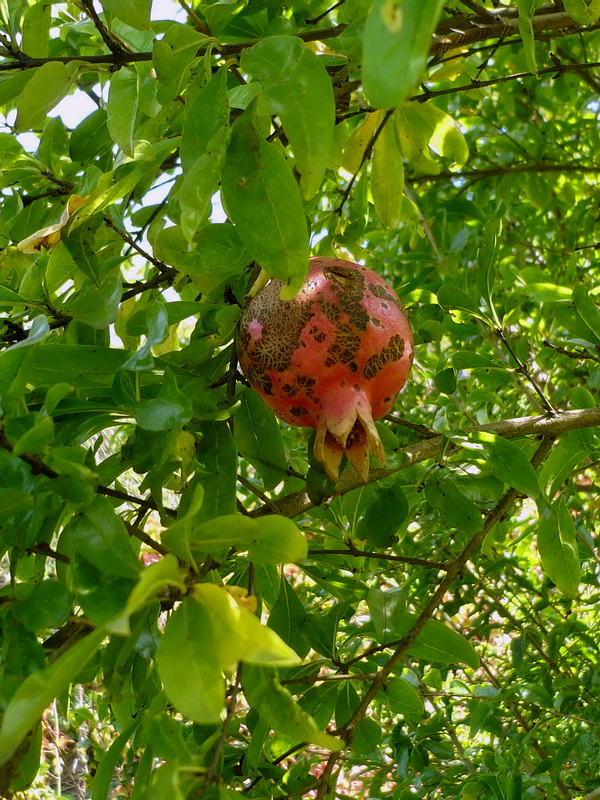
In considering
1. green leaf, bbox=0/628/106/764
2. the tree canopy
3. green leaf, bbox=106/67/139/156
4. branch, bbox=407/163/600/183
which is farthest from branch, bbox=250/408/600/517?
branch, bbox=407/163/600/183

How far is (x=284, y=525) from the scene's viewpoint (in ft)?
1.71

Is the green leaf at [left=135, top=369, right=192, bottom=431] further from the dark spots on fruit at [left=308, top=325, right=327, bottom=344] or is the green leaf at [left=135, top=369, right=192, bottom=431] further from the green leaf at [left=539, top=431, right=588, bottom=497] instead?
the green leaf at [left=539, top=431, right=588, bottom=497]

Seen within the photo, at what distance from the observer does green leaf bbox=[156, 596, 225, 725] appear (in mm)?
443

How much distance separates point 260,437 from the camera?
83 cm

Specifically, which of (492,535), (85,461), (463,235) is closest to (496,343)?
(463,235)

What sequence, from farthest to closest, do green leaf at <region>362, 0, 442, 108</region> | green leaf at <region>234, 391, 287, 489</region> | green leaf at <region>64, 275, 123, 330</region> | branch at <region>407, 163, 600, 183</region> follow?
branch at <region>407, 163, 600, 183</region> → green leaf at <region>234, 391, 287, 489</region> → green leaf at <region>64, 275, 123, 330</region> → green leaf at <region>362, 0, 442, 108</region>

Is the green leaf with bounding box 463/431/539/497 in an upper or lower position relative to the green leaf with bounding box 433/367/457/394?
lower

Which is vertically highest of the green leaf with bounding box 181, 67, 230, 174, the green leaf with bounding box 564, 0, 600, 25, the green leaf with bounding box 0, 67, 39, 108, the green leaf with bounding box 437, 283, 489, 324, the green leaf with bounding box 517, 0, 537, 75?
the green leaf with bounding box 564, 0, 600, 25

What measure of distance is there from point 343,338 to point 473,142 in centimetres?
158

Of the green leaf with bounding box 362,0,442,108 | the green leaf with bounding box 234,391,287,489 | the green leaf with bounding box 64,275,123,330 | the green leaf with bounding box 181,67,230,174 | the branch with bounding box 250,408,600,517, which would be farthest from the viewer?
the branch with bounding box 250,408,600,517

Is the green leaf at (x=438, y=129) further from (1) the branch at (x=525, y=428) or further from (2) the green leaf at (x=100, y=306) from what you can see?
(2) the green leaf at (x=100, y=306)

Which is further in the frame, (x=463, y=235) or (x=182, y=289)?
(x=463, y=235)

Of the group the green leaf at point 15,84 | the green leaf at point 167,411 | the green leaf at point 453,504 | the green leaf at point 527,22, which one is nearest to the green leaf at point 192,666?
the green leaf at point 167,411

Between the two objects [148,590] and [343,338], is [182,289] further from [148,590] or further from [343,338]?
[148,590]
